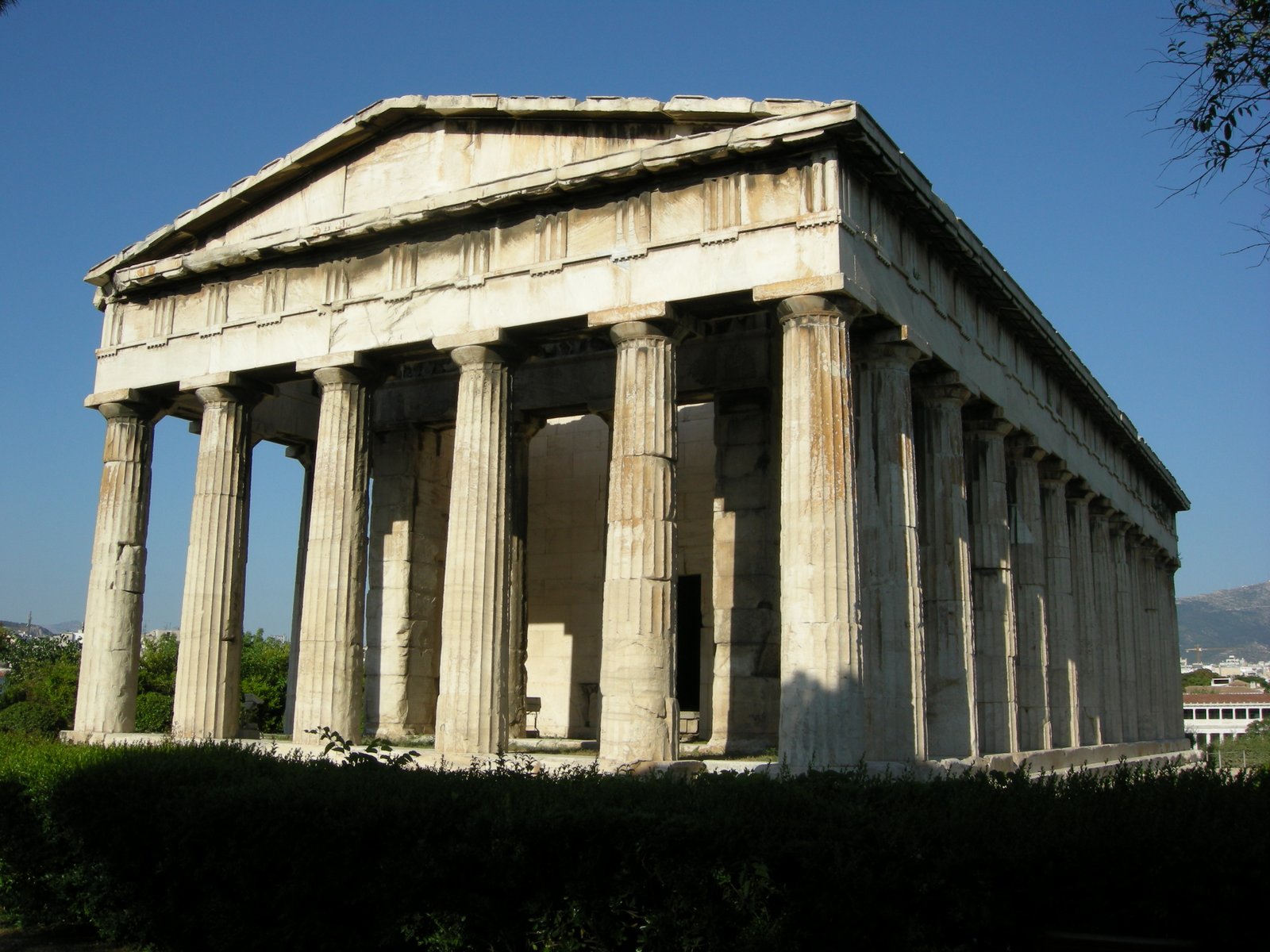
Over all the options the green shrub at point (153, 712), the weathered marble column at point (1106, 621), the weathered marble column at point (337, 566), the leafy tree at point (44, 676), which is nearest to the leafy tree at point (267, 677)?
the green shrub at point (153, 712)

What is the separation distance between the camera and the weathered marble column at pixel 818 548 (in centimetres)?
1552

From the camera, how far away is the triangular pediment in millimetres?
18188

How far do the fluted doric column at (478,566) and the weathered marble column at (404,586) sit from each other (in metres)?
5.92

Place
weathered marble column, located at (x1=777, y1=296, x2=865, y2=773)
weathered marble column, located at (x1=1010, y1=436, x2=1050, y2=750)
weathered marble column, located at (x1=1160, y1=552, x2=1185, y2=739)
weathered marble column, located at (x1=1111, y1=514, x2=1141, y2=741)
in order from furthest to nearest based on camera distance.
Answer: weathered marble column, located at (x1=1160, y1=552, x2=1185, y2=739) < weathered marble column, located at (x1=1111, y1=514, x2=1141, y2=741) < weathered marble column, located at (x1=1010, y1=436, x2=1050, y2=750) < weathered marble column, located at (x1=777, y1=296, x2=865, y2=773)

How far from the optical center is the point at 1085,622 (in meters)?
28.5

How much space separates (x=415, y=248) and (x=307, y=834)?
12.2 metres

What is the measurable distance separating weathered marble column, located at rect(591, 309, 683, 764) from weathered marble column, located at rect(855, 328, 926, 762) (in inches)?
109

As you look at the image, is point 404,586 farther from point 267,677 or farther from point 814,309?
point 267,677

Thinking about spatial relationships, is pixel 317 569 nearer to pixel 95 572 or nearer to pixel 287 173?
pixel 95 572

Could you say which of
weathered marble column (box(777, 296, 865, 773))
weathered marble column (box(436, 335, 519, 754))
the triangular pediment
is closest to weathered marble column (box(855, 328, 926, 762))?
weathered marble column (box(777, 296, 865, 773))

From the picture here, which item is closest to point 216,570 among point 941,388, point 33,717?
point 33,717

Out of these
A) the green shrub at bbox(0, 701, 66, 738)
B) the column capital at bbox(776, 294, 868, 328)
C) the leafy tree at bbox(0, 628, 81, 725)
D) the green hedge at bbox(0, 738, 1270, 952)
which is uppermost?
the column capital at bbox(776, 294, 868, 328)

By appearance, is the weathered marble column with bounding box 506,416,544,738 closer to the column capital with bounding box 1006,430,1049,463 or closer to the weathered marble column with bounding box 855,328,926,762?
the weathered marble column with bounding box 855,328,926,762

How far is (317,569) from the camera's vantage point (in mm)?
20125
